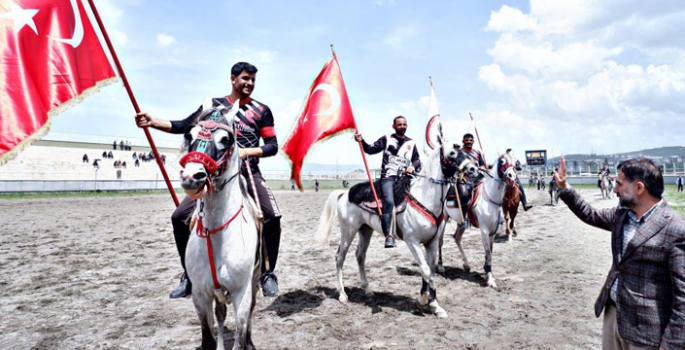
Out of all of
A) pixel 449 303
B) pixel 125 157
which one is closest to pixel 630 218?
pixel 449 303

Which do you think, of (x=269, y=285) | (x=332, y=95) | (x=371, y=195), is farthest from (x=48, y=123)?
(x=371, y=195)

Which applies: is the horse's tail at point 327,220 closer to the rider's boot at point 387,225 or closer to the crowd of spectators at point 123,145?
the rider's boot at point 387,225

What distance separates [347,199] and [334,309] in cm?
218

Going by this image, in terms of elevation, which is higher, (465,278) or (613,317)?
(613,317)

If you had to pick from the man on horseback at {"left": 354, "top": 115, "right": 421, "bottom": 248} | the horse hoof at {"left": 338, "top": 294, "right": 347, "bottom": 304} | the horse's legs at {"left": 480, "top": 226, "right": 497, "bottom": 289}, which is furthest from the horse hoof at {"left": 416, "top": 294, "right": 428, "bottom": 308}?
the horse's legs at {"left": 480, "top": 226, "right": 497, "bottom": 289}

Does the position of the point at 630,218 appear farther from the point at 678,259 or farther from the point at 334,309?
the point at 334,309

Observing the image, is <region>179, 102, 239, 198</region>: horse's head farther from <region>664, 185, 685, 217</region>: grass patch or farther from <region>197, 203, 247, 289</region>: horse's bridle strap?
<region>664, 185, 685, 217</region>: grass patch

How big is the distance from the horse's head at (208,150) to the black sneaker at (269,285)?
1.62m

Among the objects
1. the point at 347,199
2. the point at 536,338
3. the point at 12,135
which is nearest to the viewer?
the point at 12,135

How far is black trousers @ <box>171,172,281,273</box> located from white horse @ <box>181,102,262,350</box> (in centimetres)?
37

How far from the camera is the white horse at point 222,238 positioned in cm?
339

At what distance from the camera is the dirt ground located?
16.9 ft

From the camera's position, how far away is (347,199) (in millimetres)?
7758

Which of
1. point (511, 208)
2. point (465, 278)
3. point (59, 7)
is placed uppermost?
point (59, 7)
